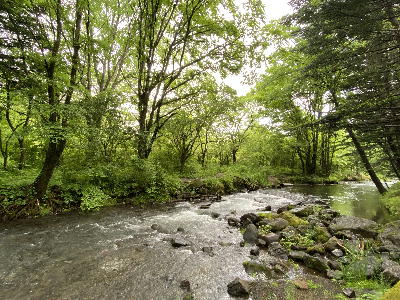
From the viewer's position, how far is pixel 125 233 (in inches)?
306

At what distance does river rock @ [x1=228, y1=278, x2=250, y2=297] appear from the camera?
14.0 ft

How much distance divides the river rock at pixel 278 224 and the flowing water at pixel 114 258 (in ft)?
4.27

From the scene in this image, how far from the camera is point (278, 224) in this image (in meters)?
8.01

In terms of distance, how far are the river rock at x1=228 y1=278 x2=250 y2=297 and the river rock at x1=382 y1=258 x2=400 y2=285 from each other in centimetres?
264

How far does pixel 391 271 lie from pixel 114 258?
6192 mm

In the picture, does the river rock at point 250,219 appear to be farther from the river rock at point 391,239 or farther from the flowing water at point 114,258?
the river rock at point 391,239

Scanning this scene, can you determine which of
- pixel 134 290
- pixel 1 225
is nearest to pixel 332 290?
pixel 134 290

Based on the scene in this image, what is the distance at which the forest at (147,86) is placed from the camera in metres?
8.21

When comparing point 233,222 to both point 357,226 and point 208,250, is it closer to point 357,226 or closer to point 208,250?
point 208,250

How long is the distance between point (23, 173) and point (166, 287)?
11.6 meters

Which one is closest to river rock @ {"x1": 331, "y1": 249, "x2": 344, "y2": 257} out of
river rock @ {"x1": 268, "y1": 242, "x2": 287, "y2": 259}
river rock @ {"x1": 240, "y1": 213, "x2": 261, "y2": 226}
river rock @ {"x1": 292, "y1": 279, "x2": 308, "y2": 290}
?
river rock @ {"x1": 268, "y1": 242, "x2": 287, "y2": 259}

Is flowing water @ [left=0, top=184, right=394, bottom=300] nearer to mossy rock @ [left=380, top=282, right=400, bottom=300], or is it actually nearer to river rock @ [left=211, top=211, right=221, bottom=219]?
river rock @ [left=211, top=211, right=221, bottom=219]

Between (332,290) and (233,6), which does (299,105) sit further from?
(332,290)

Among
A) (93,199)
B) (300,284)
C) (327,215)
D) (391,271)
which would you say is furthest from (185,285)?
(93,199)
